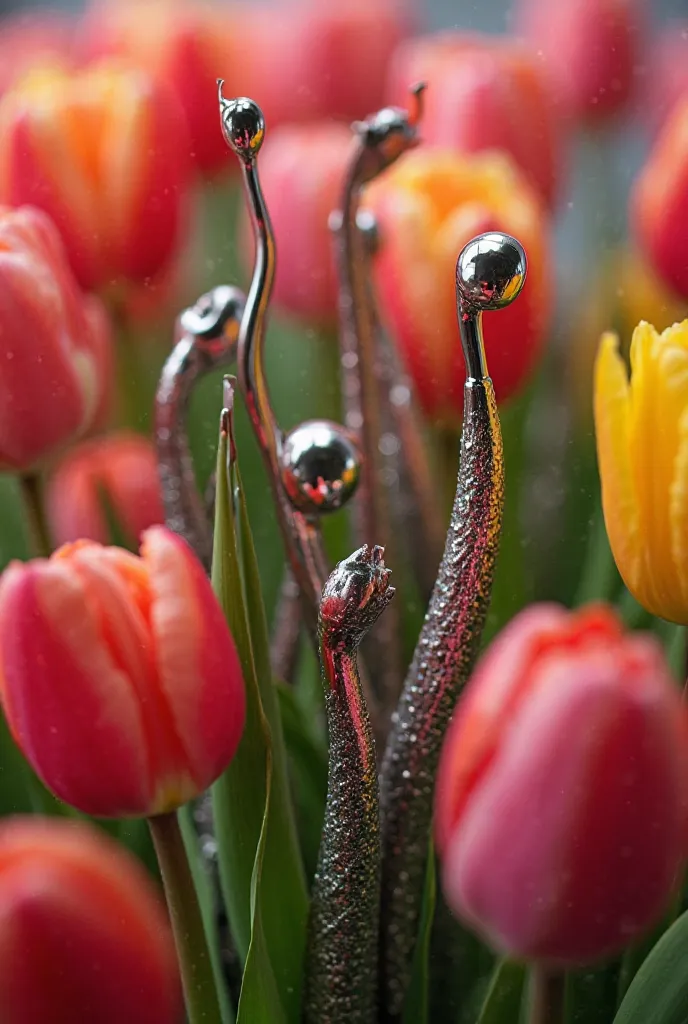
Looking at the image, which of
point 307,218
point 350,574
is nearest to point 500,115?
point 307,218

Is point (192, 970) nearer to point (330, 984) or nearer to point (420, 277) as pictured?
point (330, 984)

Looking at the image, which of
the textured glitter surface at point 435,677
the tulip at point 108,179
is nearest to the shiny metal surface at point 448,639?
the textured glitter surface at point 435,677

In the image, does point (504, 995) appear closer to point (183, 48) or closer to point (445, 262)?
point (445, 262)

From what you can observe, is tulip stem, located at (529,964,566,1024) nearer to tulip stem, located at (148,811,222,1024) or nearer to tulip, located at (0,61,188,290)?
tulip stem, located at (148,811,222,1024)

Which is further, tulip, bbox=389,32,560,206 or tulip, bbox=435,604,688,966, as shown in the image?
tulip, bbox=389,32,560,206

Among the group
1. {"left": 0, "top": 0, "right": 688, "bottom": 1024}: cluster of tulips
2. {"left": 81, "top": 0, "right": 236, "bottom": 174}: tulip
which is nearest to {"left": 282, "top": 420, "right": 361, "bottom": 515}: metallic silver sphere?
{"left": 0, "top": 0, "right": 688, "bottom": 1024}: cluster of tulips

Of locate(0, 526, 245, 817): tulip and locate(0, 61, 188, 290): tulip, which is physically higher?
locate(0, 61, 188, 290): tulip

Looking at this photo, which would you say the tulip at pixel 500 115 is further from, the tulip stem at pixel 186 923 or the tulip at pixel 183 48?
the tulip stem at pixel 186 923
